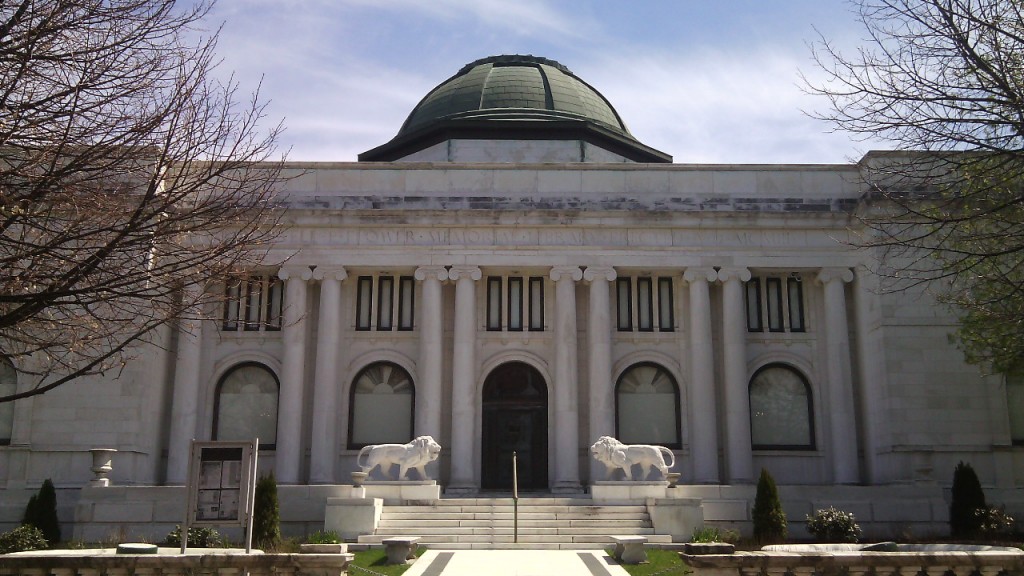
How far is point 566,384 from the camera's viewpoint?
32.8 metres

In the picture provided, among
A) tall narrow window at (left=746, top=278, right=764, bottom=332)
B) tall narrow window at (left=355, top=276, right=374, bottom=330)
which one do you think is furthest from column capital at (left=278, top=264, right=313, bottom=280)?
tall narrow window at (left=746, top=278, right=764, bottom=332)

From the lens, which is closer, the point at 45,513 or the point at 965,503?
the point at 45,513

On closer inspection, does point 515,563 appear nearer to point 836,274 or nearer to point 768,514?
point 768,514

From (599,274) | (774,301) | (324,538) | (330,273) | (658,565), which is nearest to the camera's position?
(658,565)

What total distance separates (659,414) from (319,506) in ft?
38.7

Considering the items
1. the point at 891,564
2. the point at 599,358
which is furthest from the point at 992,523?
the point at 891,564

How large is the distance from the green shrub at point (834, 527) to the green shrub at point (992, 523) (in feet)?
12.4

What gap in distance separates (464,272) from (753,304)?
31.6ft

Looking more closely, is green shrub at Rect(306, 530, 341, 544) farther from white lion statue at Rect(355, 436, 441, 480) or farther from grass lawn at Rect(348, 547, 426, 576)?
white lion statue at Rect(355, 436, 441, 480)

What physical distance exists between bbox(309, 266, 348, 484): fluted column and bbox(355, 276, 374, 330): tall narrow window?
42.7 inches

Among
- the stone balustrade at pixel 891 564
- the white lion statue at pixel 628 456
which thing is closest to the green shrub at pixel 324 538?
the white lion statue at pixel 628 456

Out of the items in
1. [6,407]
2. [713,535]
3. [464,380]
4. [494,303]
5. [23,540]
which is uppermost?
[494,303]

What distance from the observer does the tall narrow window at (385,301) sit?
3441 cm

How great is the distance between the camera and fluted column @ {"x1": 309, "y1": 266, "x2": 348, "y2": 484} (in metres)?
32.4
